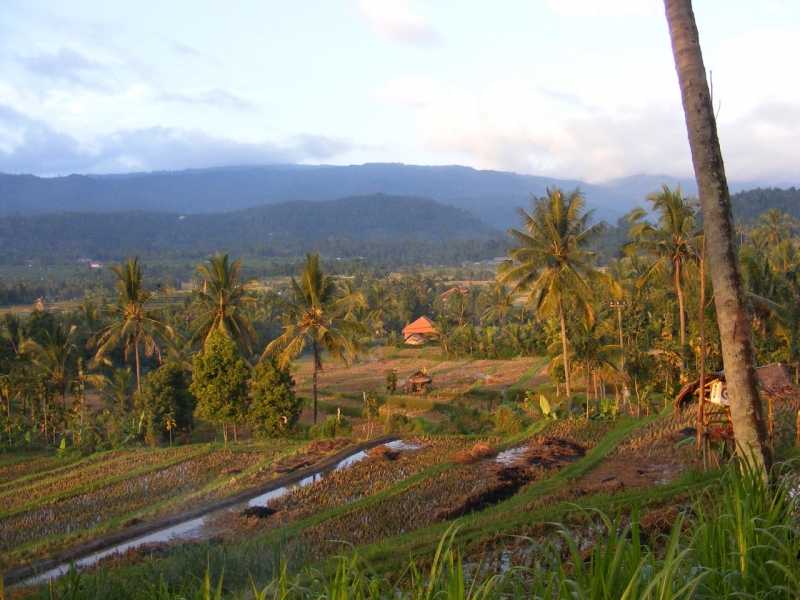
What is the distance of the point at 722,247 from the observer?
5.60 meters

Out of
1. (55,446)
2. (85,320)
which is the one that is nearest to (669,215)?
(55,446)

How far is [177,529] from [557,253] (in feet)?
45.4

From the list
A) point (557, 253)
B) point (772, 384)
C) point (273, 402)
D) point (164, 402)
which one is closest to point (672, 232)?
point (557, 253)

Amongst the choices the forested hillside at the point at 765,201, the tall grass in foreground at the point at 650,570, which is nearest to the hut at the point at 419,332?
the tall grass in foreground at the point at 650,570

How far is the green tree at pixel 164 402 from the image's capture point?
74.6 feet

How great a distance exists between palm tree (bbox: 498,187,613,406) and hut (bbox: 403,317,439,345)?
32.1 m

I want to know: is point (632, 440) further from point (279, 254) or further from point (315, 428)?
point (279, 254)

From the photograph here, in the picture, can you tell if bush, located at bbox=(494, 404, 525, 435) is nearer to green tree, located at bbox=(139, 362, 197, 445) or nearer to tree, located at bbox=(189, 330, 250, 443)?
tree, located at bbox=(189, 330, 250, 443)

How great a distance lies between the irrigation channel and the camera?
965cm

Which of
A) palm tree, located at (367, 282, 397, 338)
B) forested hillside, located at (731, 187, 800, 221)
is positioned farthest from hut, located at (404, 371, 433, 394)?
forested hillside, located at (731, 187, 800, 221)

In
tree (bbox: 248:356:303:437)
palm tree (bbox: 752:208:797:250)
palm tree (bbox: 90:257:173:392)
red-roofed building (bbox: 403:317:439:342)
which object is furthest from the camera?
red-roofed building (bbox: 403:317:439:342)

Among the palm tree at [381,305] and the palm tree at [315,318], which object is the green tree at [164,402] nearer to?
the palm tree at [315,318]

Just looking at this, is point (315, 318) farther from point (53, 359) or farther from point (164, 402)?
point (53, 359)

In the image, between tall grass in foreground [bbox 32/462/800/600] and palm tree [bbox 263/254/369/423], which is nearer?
tall grass in foreground [bbox 32/462/800/600]
